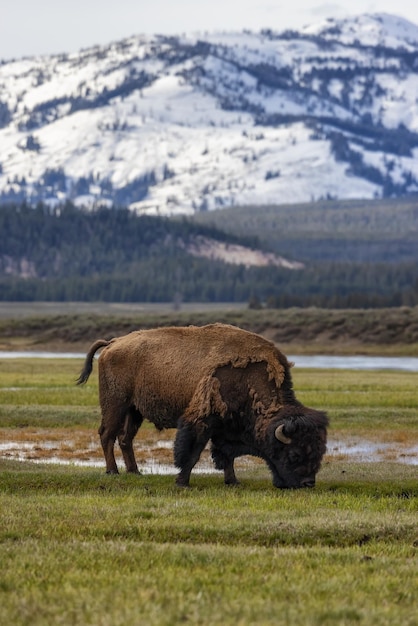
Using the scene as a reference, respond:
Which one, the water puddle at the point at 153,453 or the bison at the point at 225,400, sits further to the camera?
the water puddle at the point at 153,453

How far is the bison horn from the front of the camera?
18.8 m

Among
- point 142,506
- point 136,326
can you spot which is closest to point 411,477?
point 142,506

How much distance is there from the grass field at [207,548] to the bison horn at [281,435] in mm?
774

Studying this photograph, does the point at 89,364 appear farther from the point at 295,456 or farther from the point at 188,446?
the point at 295,456

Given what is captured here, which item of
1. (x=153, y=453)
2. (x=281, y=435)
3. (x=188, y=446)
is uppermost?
(x=281, y=435)

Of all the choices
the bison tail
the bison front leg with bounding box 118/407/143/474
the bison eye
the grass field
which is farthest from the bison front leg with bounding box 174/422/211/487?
the bison tail

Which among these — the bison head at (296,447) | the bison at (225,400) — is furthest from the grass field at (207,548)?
the bison at (225,400)

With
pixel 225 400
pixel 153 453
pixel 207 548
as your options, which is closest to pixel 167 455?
pixel 153 453

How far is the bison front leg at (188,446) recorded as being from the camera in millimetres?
19547

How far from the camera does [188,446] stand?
1966 centimetres

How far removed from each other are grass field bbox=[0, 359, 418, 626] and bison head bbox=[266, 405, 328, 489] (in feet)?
0.95

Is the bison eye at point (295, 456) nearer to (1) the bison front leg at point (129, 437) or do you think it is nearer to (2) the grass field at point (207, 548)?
(2) the grass field at point (207, 548)

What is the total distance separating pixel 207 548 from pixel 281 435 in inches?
226

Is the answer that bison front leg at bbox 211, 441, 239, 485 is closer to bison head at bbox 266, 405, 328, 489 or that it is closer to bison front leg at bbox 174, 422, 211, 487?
bison front leg at bbox 174, 422, 211, 487
